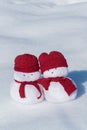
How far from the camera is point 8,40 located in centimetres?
217

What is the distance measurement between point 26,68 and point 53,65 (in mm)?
96

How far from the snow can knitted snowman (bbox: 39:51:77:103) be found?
0.14 ft

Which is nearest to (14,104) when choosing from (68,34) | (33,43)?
(33,43)

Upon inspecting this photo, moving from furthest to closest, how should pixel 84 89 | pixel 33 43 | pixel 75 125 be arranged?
pixel 33 43 → pixel 84 89 → pixel 75 125

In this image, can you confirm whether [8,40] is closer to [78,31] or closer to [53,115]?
[78,31]

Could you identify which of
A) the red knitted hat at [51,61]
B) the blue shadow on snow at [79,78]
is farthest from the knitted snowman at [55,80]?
the blue shadow on snow at [79,78]

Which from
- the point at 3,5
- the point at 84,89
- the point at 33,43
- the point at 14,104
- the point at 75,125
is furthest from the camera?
the point at 3,5

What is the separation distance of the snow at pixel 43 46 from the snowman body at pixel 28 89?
0.03 metres

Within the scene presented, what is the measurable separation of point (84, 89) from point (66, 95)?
16 centimetres

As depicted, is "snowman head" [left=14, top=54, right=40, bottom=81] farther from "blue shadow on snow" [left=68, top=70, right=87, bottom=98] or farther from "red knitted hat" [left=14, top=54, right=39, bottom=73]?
"blue shadow on snow" [left=68, top=70, right=87, bottom=98]

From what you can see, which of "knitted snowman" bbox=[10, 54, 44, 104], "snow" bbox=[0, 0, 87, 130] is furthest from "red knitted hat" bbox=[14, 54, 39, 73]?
"snow" bbox=[0, 0, 87, 130]

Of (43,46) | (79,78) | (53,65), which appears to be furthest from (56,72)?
(43,46)

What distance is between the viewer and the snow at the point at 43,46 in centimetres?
138

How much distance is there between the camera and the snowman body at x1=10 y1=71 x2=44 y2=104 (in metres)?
1.42
